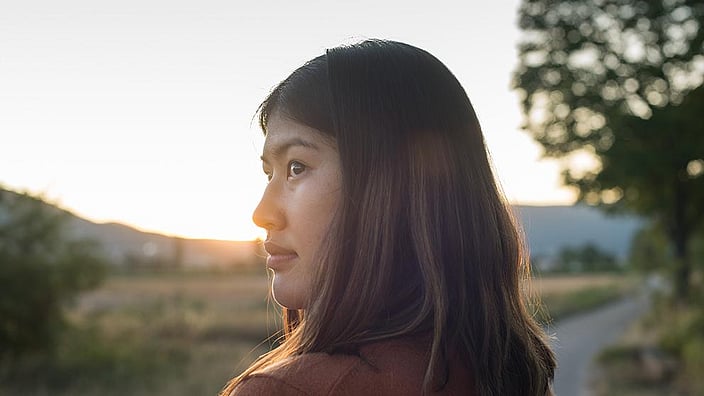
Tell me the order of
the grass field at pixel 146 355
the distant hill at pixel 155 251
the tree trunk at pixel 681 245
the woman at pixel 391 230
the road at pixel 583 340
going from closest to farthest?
the woman at pixel 391 230, the road at pixel 583 340, the grass field at pixel 146 355, the tree trunk at pixel 681 245, the distant hill at pixel 155 251

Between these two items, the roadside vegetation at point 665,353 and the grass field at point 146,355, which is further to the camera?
the grass field at point 146,355

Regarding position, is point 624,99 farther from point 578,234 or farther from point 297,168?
point 578,234

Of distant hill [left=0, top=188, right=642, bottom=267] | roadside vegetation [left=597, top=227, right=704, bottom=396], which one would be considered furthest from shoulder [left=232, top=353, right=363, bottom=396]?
distant hill [left=0, top=188, right=642, bottom=267]

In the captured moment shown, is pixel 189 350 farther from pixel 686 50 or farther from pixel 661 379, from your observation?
pixel 686 50

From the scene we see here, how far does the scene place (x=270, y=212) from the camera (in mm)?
1531

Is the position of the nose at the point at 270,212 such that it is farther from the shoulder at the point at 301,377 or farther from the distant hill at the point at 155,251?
the distant hill at the point at 155,251

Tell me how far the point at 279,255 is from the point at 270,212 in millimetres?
82

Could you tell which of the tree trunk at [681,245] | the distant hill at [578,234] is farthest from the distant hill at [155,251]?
the distant hill at [578,234]

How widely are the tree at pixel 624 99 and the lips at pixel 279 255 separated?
1628 cm

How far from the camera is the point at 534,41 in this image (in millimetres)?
18953

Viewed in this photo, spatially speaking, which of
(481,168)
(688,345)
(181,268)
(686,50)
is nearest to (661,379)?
(688,345)

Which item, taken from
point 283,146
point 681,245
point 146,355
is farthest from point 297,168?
point 681,245

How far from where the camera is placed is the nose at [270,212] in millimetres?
1528

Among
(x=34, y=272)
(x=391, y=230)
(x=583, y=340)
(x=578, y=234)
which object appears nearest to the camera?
(x=391, y=230)
